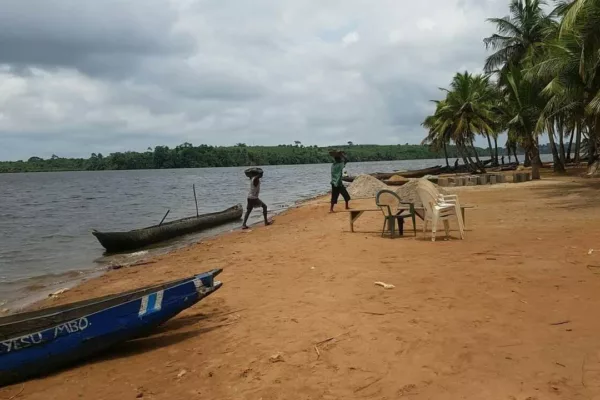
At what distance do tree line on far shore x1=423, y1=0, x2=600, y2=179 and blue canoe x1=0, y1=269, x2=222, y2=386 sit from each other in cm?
1485

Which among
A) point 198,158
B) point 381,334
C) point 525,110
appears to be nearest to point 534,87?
point 525,110

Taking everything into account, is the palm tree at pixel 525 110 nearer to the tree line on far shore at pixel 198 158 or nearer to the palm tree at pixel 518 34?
the palm tree at pixel 518 34

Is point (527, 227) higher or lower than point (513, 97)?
lower

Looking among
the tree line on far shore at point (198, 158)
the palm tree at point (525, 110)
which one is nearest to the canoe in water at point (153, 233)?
the palm tree at point (525, 110)

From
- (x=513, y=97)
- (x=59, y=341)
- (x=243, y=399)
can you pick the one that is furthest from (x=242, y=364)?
(x=513, y=97)

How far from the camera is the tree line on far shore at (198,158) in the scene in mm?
159625

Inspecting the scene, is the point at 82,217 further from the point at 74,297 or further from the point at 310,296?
the point at 310,296

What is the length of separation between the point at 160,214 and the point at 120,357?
79.3ft

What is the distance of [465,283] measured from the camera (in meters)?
6.42

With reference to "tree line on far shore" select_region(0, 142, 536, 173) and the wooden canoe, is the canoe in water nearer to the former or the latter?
the wooden canoe

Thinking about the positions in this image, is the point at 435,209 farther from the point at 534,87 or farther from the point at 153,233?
the point at 534,87

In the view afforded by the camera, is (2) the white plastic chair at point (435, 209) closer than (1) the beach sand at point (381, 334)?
No

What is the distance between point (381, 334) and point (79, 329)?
3064mm

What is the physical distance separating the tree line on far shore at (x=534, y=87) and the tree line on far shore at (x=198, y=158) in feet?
341
